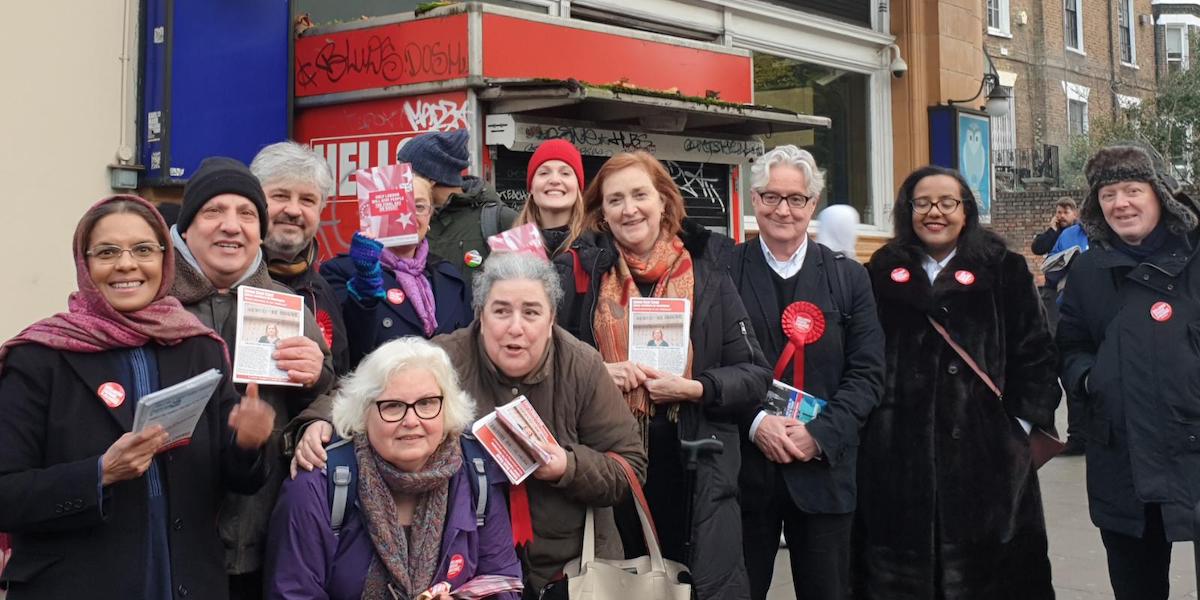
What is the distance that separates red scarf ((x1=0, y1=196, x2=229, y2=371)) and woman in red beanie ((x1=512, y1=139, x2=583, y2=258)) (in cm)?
163

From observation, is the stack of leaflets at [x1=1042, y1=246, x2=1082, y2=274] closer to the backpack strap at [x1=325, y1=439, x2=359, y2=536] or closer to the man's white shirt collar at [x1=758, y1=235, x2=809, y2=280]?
the man's white shirt collar at [x1=758, y1=235, x2=809, y2=280]

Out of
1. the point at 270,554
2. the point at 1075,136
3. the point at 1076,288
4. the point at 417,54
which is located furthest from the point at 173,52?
the point at 1075,136

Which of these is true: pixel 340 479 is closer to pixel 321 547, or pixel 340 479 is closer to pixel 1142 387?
pixel 321 547

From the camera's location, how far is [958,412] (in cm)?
455

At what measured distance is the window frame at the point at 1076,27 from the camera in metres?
30.5

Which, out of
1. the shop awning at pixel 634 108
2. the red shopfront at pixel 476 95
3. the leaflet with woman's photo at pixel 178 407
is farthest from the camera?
the red shopfront at pixel 476 95

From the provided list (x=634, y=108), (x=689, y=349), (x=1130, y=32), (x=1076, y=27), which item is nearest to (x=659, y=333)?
(x=689, y=349)

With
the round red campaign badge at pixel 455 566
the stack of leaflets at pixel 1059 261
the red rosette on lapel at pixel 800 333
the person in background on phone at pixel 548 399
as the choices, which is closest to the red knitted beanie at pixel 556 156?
the person in background on phone at pixel 548 399

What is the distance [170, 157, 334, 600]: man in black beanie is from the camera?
10.6ft

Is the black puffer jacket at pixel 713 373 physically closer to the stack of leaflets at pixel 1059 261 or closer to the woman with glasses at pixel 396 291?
the woman with glasses at pixel 396 291

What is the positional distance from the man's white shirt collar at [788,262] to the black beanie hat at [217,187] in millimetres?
1906

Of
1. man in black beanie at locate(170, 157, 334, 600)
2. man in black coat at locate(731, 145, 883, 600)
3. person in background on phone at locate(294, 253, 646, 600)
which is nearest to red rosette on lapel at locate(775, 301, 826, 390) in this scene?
man in black coat at locate(731, 145, 883, 600)

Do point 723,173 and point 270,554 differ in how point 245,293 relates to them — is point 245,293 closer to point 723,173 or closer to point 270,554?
point 270,554

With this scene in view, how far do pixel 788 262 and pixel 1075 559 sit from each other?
351cm
